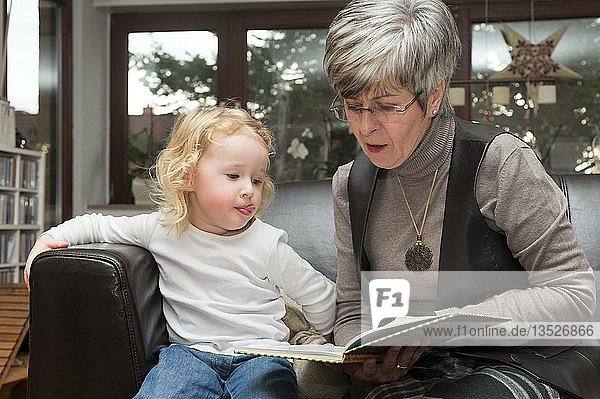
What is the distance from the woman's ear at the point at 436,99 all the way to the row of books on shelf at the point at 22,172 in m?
2.92

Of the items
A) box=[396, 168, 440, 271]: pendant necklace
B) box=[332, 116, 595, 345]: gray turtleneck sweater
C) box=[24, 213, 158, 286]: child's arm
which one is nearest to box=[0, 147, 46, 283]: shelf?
box=[24, 213, 158, 286]: child's arm

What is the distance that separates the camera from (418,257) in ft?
5.53

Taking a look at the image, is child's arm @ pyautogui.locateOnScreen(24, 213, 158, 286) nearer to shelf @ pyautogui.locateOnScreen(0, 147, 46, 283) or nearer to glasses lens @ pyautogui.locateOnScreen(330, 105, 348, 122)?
glasses lens @ pyautogui.locateOnScreen(330, 105, 348, 122)

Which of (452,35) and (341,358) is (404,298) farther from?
(452,35)

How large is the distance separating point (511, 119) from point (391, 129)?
414cm

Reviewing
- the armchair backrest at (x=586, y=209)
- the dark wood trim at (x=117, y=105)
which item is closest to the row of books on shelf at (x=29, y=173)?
the dark wood trim at (x=117, y=105)

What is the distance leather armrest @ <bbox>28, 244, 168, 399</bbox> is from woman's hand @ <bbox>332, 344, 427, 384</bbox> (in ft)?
1.30

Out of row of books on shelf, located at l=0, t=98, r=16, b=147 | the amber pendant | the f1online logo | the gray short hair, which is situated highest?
the gray short hair

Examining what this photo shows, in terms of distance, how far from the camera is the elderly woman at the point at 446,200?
148 centimetres

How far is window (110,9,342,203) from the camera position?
5.67 metres

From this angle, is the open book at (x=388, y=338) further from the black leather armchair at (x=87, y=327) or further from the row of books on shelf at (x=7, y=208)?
the row of books on shelf at (x=7, y=208)

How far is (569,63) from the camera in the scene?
17.9 feet

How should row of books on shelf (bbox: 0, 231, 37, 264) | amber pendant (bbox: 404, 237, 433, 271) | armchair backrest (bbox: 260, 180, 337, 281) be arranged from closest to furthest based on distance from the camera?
1. amber pendant (bbox: 404, 237, 433, 271)
2. armchair backrest (bbox: 260, 180, 337, 281)
3. row of books on shelf (bbox: 0, 231, 37, 264)

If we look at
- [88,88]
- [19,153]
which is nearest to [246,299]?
[19,153]
